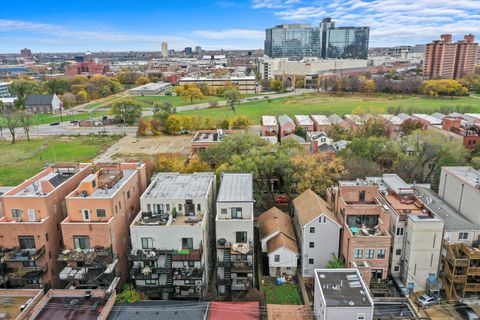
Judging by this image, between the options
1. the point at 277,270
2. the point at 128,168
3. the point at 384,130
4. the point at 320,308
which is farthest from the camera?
the point at 384,130

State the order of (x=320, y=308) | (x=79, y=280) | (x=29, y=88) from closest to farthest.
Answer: (x=320, y=308) → (x=79, y=280) → (x=29, y=88)

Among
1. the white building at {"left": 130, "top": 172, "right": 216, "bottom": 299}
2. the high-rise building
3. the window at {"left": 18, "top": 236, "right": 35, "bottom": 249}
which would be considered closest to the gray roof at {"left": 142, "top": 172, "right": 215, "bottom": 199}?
the white building at {"left": 130, "top": 172, "right": 216, "bottom": 299}

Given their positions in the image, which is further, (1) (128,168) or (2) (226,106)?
(2) (226,106)

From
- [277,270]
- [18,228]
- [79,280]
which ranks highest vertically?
[18,228]

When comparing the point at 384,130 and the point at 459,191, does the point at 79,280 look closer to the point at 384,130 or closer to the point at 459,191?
the point at 459,191

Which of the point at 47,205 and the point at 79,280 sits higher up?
the point at 47,205

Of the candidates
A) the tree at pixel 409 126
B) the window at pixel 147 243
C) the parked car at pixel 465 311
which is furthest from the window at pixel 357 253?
the tree at pixel 409 126

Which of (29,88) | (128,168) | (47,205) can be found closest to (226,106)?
(29,88)
